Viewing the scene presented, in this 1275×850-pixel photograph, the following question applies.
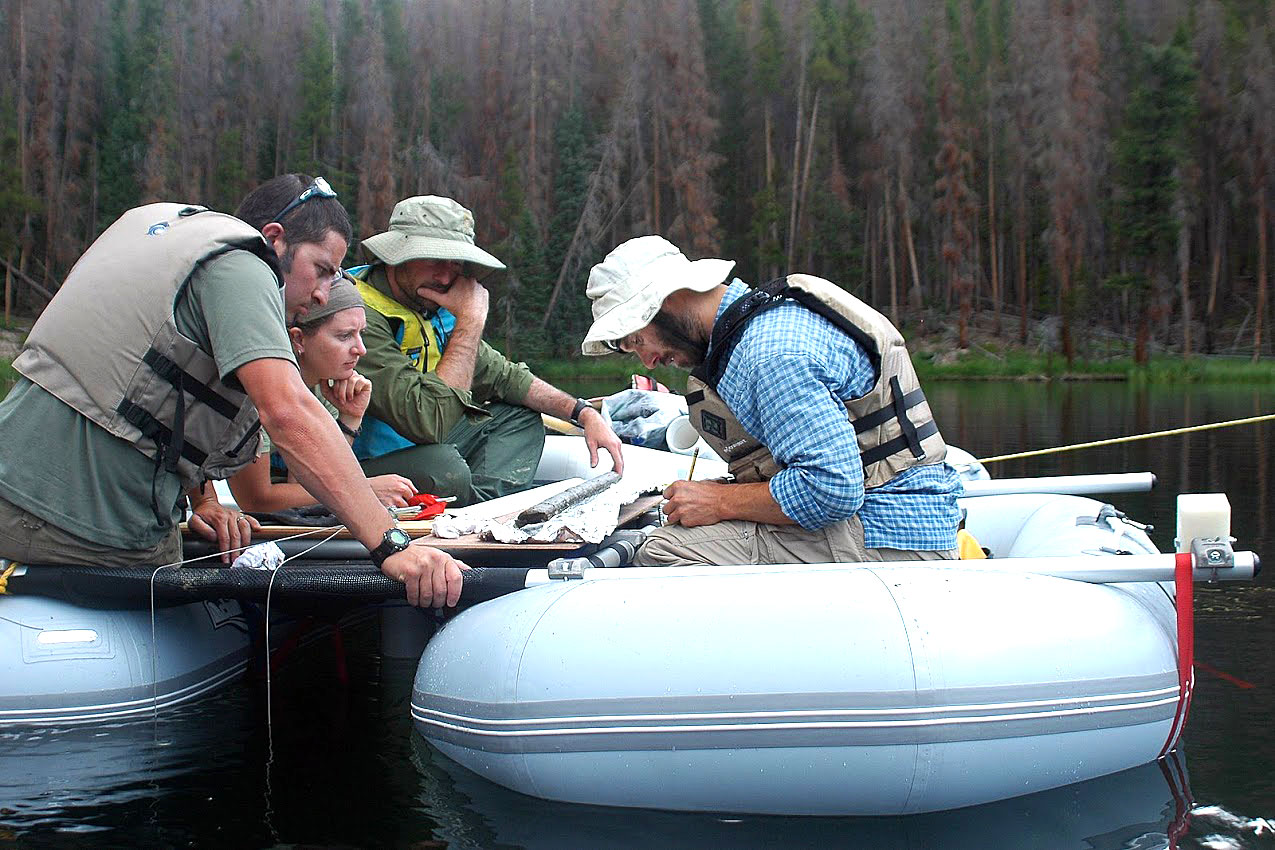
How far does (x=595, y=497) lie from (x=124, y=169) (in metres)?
29.7

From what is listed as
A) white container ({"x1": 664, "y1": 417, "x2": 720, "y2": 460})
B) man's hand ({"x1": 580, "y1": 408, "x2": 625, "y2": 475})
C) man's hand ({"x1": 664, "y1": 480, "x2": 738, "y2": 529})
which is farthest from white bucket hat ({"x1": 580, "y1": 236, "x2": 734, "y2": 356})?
white container ({"x1": 664, "y1": 417, "x2": 720, "y2": 460})

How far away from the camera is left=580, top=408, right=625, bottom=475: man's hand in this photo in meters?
4.52

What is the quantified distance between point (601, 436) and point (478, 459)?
0.49 metres

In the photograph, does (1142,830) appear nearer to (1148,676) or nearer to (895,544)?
(1148,676)

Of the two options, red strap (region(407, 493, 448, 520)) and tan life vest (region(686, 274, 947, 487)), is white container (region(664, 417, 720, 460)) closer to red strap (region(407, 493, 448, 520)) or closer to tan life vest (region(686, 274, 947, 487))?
red strap (region(407, 493, 448, 520))

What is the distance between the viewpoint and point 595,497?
402cm

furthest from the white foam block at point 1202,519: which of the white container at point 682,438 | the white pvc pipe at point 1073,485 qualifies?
the white container at point 682,438

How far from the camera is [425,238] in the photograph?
4.20m

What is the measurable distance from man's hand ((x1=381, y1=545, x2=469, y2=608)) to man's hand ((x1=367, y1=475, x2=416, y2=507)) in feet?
2.55

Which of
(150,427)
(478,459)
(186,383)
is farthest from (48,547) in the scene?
(478,459)

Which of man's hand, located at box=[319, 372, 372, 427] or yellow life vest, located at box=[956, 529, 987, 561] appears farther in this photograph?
man's hand, located at box=[319, 372, 372, 427]

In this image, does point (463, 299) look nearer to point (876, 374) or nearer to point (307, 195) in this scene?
point (307, 195)

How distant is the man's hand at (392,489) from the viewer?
Answer: 12.6 ft

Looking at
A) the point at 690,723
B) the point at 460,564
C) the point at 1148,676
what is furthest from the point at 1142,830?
the point at 460,564
